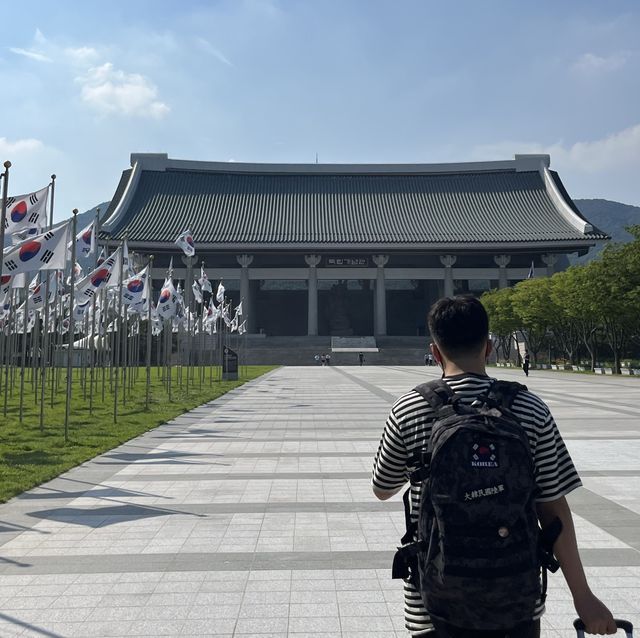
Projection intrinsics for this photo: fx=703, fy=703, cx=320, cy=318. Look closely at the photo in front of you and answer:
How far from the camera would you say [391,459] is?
2.47m

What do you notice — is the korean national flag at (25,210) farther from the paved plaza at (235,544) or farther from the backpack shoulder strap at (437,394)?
the backpack shoulder strap at (437,394)

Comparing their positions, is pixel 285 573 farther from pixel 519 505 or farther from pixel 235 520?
pixel 519 505

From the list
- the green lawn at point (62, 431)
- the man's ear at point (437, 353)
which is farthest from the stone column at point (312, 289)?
the man's ear at point (437, 353)

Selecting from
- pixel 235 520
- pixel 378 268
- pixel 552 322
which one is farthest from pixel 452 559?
pixel 378 268

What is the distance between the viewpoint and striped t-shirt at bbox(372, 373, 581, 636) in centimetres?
235

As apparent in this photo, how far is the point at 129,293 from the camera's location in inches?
858

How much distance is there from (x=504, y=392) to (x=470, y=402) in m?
0.12

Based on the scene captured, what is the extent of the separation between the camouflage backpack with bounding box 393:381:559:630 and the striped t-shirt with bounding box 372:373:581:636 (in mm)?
163

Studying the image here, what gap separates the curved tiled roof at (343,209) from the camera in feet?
228

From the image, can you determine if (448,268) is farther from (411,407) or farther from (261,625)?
(411,407)

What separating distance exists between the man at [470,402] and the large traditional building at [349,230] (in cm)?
6611

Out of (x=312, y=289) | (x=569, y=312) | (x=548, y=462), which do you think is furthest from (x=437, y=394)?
(x=312, y=289)

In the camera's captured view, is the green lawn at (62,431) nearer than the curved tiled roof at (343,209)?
Yes

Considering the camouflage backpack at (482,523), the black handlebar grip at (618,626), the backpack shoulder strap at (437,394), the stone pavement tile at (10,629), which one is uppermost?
the backpack shoulder strap at (437,394)
